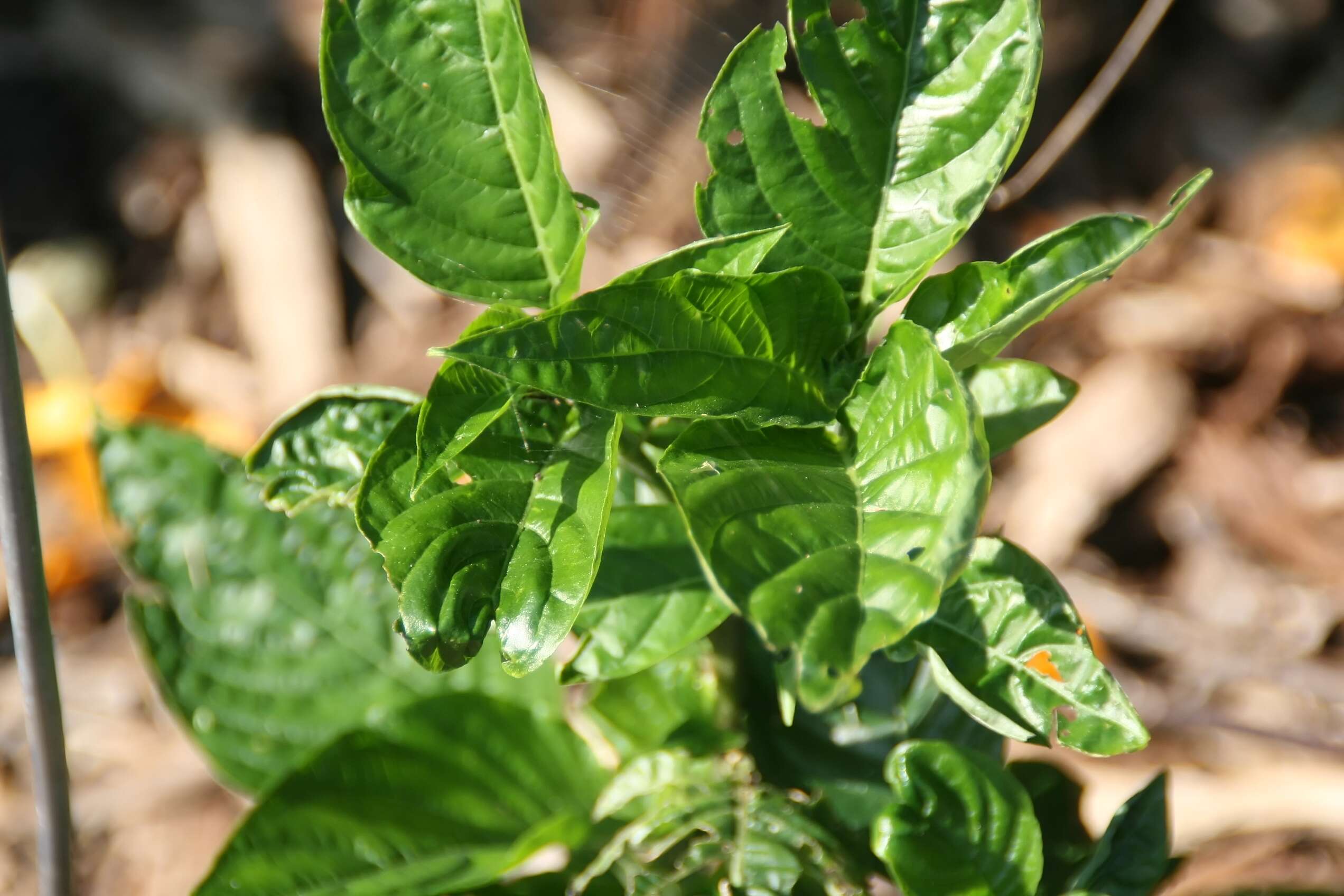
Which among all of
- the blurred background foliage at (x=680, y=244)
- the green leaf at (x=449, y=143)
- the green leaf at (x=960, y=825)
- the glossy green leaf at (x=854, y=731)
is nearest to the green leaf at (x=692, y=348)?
the green leaf at (x=449, y=143)

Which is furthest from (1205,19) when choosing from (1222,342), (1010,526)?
(1010,526)

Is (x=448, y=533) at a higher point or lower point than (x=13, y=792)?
higher

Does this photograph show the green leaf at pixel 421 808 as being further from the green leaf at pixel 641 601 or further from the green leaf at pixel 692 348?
the green leaf at pixel 692 348

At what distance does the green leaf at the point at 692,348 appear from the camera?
1.78 feet

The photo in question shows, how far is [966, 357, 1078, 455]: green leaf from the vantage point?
71 cm

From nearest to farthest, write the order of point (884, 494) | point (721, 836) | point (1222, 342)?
point (884, 494) < point (721, 836) < point (1222, 342)

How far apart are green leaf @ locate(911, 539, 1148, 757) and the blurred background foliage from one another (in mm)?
1173

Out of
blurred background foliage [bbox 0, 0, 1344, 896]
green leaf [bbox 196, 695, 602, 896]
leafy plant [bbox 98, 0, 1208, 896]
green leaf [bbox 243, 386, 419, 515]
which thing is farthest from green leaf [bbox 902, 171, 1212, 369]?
blurred background foliage [bbox 0, 0, 1344, 896]

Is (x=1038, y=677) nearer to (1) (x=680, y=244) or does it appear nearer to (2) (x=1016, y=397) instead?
(2) (x=1016, y=397)

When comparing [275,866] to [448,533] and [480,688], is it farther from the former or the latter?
[448,533]

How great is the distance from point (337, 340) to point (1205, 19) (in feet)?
7.55

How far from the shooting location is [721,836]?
80 centimetres

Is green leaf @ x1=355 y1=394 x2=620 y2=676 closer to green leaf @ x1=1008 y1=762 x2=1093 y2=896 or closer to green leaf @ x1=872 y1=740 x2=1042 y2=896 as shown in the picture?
green leaf @ x1=872 y1=740 x2=1042 y2=896

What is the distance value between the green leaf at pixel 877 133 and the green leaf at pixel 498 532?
17 cm
